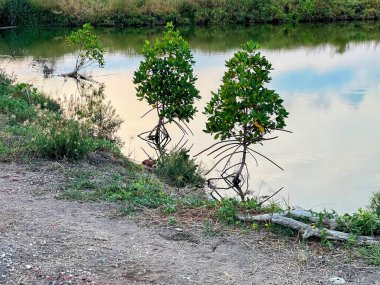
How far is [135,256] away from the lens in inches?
174

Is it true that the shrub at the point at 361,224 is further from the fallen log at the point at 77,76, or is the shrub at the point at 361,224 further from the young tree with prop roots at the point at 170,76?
the fallen log at the point at 77,76

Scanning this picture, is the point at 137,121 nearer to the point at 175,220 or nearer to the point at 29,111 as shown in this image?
the point at 29,111

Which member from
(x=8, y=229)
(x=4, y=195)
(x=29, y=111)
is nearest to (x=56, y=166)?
(x=4, y=195)

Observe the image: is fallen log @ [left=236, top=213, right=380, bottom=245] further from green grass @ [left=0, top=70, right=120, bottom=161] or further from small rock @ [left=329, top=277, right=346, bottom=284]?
green grass @ [left=0, top=70, right=120, bottom=161]

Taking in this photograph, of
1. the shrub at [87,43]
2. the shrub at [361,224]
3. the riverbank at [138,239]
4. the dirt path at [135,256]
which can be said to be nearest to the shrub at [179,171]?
the riverbank at [138,239]

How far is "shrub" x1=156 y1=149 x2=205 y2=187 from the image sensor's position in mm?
8306

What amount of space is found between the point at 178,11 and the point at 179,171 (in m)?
28.5

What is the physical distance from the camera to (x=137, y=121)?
43.2 feet

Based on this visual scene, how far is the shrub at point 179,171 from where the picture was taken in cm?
831

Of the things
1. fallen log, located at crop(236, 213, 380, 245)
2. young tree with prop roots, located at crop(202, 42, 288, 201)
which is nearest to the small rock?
fallen log, located at crop(236, 213, 380, 245)

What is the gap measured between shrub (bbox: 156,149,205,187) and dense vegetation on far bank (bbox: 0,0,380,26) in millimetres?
25421

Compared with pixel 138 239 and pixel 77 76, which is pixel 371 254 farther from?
pixel 77 76

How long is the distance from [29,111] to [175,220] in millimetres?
5926

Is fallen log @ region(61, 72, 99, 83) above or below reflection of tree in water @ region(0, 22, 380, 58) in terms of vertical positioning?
below
